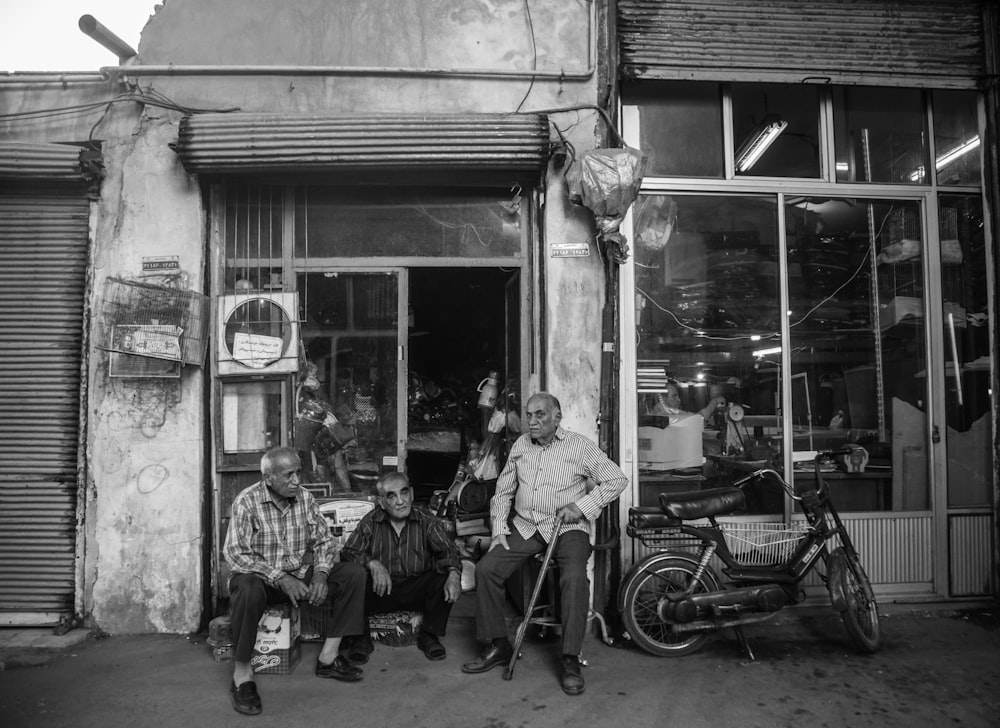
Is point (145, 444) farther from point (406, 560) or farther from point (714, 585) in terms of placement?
point (714, 585)

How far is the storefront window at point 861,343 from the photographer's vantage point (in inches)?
210

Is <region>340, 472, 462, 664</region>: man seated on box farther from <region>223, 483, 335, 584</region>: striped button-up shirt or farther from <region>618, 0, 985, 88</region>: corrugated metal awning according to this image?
<region>618, 0, 985, 88</region>: corrugated metal awning

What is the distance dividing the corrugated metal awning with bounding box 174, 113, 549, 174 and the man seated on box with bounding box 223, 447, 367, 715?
2.07 m

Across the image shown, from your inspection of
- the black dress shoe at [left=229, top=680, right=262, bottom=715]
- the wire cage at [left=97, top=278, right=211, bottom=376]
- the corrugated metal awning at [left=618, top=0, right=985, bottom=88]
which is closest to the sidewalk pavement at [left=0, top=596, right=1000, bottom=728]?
the black dress shoe at [left=229, top=680, right=262, bottom=715]

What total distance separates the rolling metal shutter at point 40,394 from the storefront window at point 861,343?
5493mm

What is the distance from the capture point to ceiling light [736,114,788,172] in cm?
534

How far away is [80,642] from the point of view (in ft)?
14.8

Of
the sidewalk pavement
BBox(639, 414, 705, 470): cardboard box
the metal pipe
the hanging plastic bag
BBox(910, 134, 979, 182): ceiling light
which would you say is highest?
the metal pipe

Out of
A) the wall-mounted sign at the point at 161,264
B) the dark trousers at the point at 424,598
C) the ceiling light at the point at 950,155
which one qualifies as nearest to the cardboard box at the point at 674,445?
the dark trousers at the point at 424,598

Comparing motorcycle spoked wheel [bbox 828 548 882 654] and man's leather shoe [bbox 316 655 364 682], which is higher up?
motorcycle spoked wheel [bbox 828 548 882 654]

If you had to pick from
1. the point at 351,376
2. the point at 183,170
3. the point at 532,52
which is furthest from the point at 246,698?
the point at 532,52

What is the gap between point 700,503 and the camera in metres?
4.23

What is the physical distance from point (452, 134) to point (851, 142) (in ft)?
10.8

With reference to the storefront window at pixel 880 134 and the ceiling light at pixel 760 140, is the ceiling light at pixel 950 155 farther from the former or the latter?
the ceiling light at pixel 760 140
